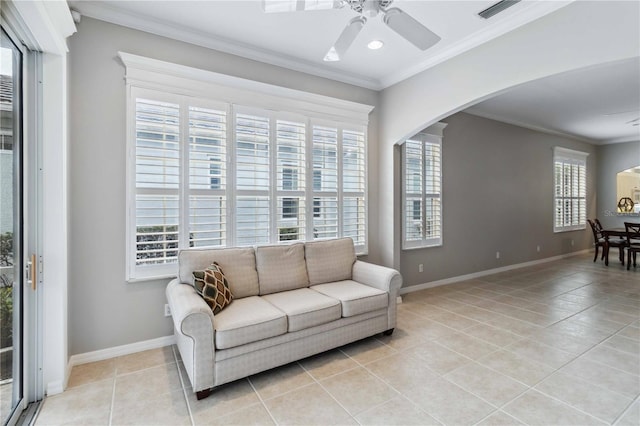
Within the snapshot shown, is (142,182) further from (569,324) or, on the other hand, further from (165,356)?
(569,324)

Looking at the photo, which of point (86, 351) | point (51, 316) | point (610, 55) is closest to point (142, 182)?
point (51, 316)

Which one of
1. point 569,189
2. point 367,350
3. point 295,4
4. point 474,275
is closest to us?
point 295,4

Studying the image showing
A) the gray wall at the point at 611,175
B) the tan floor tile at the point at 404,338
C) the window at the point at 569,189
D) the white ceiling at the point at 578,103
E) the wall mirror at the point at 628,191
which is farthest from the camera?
the wall mirror at the point at 628,191

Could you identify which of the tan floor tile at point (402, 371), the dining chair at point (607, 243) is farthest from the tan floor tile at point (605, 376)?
the dining chair at point (607, 243)

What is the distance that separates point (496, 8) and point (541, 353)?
9.97 feet

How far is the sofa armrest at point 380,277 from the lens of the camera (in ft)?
10.5

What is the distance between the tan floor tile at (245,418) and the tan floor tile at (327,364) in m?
0.55

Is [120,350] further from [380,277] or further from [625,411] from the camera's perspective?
[625,411]

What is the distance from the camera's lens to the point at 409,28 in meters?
2.17

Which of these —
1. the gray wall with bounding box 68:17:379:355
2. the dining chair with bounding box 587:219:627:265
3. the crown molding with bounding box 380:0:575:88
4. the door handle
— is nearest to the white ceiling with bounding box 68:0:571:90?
the crown molding with bounding box 380:0:575:88

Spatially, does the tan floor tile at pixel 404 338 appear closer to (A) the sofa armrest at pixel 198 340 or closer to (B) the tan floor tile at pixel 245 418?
(B) the tan floor tile at pixel 245 418

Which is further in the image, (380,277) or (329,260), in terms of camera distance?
(329,260)

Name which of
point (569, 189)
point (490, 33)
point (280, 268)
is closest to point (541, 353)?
point (280, 268)

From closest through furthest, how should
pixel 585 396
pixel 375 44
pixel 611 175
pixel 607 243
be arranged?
pixel 585 396 < pixel 375 44 < pixel 607 243 < pixel 611 175
